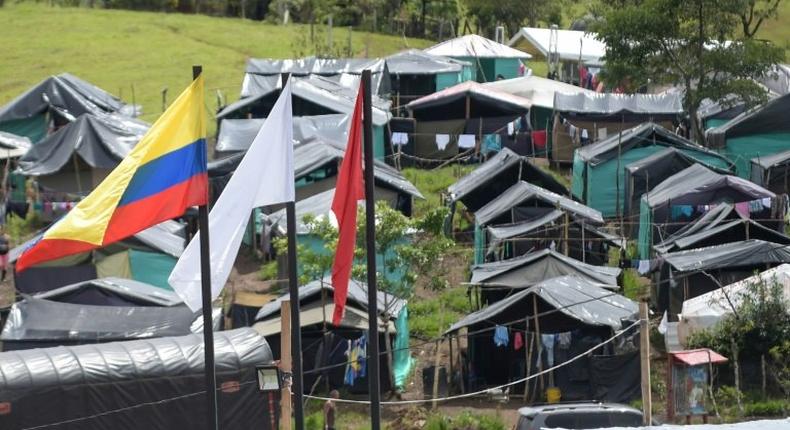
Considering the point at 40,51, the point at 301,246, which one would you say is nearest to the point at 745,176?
the point at 301,246

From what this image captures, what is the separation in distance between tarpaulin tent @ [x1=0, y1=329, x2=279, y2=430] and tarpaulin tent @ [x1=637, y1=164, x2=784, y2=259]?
1132 cm

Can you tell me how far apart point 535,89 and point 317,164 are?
13253 millimetres

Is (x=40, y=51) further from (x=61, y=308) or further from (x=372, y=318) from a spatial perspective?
(x=372, y=318)

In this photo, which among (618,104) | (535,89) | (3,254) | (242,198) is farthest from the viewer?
(535,89)

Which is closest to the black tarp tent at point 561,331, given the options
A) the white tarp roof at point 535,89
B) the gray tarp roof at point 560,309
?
the gray tarp roof at point 560,309

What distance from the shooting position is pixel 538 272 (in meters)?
24.6

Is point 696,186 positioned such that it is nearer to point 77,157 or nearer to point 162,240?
point 162,240

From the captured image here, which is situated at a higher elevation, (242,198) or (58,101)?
(58,101)

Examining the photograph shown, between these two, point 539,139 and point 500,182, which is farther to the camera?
point 539,139

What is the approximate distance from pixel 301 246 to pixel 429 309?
3.12m

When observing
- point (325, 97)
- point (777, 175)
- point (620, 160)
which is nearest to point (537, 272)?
point (620, 160)

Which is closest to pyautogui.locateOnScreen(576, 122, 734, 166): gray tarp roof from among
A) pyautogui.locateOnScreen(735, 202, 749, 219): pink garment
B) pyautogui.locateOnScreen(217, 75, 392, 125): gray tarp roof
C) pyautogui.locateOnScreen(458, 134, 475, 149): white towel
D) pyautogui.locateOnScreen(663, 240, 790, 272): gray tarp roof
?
pyautogui.locateOnScreen(735, 202, 749, 219): pink garment

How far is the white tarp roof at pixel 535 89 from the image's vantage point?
143ft

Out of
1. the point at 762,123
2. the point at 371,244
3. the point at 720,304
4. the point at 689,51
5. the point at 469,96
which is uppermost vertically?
the point at 689,51
